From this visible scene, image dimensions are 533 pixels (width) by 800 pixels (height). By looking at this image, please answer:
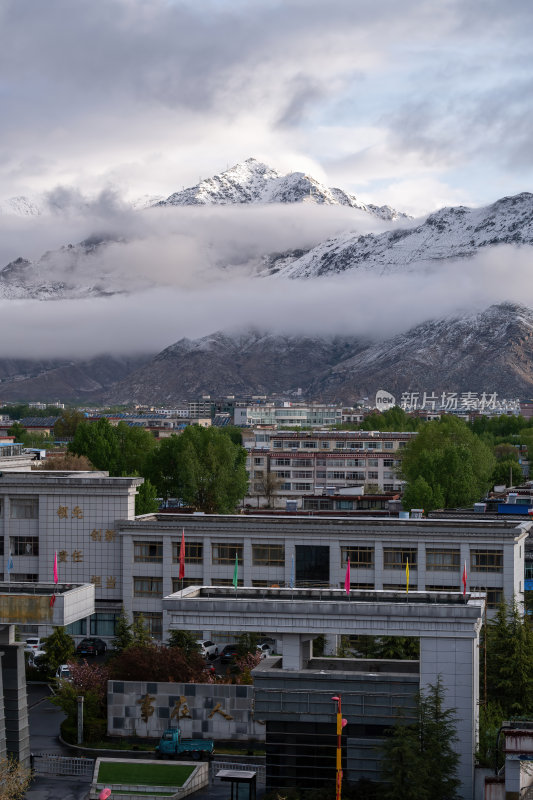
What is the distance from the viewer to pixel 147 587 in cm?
6831

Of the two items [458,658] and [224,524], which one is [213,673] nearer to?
[224,524]

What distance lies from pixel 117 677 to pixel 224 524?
15.3 m

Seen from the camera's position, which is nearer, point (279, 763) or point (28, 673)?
point (279, 763)

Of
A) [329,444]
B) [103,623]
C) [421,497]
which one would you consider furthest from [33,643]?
[329,444]

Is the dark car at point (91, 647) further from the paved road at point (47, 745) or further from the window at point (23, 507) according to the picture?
the window at point (23, 507)

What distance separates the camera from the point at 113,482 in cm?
6881

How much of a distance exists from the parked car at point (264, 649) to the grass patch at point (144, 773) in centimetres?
1319

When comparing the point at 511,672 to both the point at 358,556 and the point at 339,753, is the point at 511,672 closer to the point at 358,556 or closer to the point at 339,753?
the point at 339,753

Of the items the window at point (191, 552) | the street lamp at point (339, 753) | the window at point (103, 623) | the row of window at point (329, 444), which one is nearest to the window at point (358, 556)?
the window at point (191, 552)

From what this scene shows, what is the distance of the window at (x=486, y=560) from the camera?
6450 centimetres

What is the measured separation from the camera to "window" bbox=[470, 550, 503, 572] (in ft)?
212

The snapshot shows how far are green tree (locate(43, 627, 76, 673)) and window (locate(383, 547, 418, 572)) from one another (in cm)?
1644

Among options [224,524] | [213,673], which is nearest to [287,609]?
[213,673]

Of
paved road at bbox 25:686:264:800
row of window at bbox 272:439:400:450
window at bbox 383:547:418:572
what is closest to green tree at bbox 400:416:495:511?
row of window at bbox 272:439:400:450
